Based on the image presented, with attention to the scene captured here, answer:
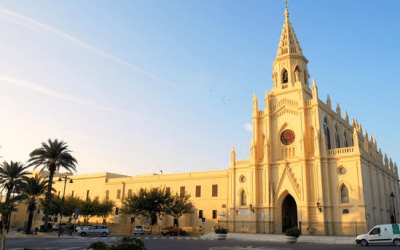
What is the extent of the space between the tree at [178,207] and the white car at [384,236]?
85.0ft

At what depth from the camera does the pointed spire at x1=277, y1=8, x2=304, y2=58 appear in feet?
160

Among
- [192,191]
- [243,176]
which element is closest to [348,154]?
[243,176]

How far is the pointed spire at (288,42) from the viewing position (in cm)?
4891

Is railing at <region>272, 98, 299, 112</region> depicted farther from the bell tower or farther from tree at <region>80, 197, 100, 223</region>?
tree at <region>80, 197, 100, 223</region>

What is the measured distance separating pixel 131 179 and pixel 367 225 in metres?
36.7

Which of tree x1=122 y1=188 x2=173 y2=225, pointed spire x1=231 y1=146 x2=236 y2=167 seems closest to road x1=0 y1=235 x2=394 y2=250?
pointed spire x1=231 y1=146 x2=236 y2=167

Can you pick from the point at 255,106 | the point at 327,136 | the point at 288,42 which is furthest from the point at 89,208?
the point at 288,42

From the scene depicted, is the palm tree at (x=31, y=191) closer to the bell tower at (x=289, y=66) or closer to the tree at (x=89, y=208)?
the tree at (x=89, y=208)

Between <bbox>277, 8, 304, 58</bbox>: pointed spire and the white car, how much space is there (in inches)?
1126

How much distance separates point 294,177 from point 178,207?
16.4 m

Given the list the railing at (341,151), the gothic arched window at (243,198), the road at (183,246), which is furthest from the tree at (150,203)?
the railing at (341,151)

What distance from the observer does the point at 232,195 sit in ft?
148

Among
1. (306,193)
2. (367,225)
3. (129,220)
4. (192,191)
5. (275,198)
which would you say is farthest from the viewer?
(129,220)

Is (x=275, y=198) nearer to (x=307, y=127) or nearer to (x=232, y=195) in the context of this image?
(x=232, y=195)
